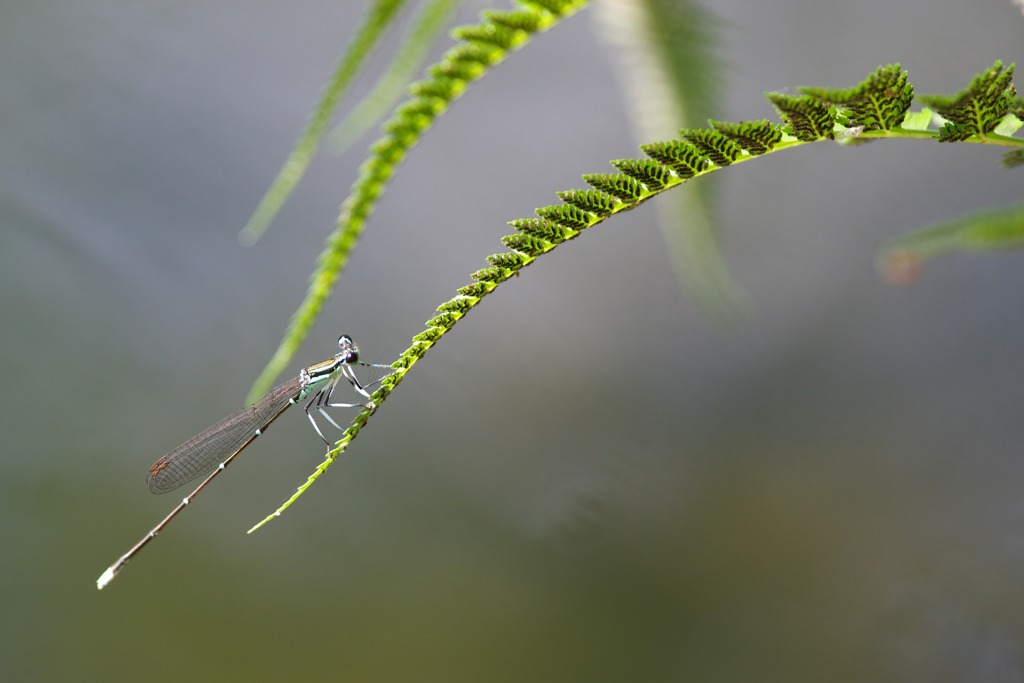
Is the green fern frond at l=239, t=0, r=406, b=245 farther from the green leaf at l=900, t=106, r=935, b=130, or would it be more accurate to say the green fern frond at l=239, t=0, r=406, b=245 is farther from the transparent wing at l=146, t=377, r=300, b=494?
the transparent wing at l=146, t=377, r=300, b=494

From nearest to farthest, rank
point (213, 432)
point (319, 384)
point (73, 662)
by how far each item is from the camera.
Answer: point (319, 384), point (213, 432), point (73, 662)

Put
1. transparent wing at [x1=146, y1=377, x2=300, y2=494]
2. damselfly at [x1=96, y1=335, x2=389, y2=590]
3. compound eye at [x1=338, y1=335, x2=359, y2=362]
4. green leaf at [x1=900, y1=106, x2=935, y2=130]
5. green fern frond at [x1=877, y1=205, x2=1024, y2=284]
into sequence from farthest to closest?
transparent wing at [x1=146, y1=377, x2=300, y2=494] → damselfly at [x1=96, y1=335, x2=389, y2=590] → compound eye at [x1=338, y1=335, x2=359, y2=362] → green leaf at [x1=900, y1=106, x2=935, y2=130] → green fern frond at [x1=877, y1=205, x2=1024, y2=284]

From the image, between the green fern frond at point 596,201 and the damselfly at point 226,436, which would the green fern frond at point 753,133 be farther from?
the damselfly at point 226,436

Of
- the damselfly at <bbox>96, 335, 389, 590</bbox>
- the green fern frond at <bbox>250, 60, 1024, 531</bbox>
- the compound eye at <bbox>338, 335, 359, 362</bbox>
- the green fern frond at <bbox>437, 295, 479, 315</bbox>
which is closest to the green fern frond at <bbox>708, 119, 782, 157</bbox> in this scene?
the green fern frond at <bbox>250, 60, 1024, 531</bbox>

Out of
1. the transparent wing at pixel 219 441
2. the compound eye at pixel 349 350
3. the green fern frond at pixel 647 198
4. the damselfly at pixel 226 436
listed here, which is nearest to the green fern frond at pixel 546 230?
the green fern frond at pixel 647 198

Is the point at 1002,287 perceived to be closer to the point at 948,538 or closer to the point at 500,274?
the point at 948,538

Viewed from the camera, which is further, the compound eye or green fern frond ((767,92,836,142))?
the compound eye

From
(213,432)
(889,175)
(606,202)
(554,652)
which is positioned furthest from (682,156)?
(889,175)

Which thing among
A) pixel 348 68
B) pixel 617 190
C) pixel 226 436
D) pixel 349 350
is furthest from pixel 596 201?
pixel 226 436

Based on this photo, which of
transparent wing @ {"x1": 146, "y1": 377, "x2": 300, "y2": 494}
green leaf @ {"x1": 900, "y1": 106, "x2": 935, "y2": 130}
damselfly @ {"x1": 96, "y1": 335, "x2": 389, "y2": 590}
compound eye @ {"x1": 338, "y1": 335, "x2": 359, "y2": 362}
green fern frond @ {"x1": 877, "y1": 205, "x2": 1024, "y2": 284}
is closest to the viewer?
green fern frond @ {"x1": 877, "y1": 205, "x2": 1024, "y2": 284}
